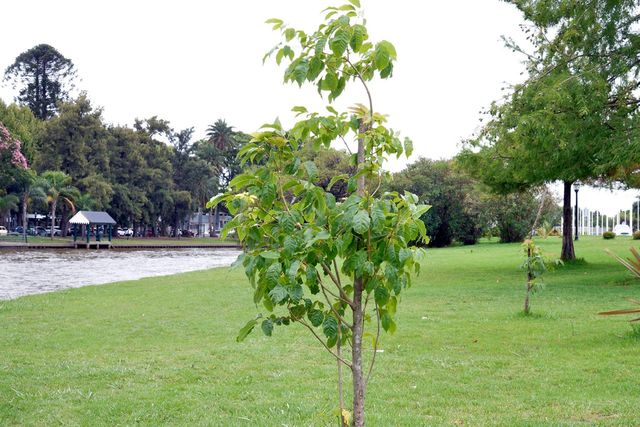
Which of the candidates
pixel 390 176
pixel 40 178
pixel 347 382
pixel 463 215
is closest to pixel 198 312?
pixel 347 382

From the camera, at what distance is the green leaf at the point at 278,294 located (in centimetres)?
281

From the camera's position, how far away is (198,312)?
13125 mm

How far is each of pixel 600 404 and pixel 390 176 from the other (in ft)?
11.1

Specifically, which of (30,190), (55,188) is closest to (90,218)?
(55,188)

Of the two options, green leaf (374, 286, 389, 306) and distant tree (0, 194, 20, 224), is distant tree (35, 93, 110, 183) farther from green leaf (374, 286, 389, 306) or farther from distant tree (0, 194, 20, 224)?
green leaf (374, 286, 389, 306)

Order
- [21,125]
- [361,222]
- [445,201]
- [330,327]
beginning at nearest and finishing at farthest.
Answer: [361,222]
[330,327]
[445,201]
[21,125]

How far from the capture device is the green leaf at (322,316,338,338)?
10.2ft

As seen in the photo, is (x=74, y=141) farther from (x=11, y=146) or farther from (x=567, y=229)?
(x=567, y=229)

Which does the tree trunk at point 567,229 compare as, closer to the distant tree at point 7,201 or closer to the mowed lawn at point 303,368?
Result: the mowed lawn at point 303,368

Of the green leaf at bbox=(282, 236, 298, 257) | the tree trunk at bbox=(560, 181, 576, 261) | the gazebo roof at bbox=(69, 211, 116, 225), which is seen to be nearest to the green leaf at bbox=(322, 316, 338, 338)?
the green leaf at bbox=(282, 236, 298, 257)

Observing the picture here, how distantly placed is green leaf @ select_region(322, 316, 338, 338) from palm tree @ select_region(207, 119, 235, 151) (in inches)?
3572

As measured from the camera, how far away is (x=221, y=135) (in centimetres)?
9356

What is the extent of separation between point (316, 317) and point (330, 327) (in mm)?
83

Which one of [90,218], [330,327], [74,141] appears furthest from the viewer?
[74,141]
